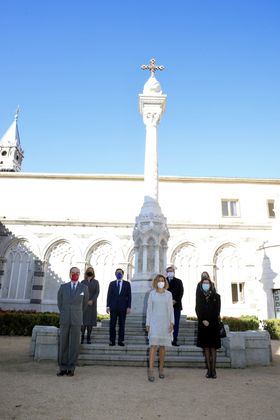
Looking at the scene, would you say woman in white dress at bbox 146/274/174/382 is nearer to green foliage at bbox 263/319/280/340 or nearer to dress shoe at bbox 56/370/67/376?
dress shoe at bbox 56/370/67/376

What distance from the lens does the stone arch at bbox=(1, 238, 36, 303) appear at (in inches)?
844

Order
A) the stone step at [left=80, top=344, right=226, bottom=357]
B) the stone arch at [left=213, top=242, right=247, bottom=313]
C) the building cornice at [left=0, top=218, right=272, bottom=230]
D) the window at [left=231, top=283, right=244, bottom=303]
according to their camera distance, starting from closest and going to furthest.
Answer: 1. the stone step at [left=80, top=344, right=226, bottom=357]
2. the stone arch at [left=213, top=242, right=247, bottom=313]
3. the window at [left=231, top=283, right=244, bottom=303]
4. the building cornice at [left=0, top=218, right=272, bottom=230]

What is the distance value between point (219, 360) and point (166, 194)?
703 inches

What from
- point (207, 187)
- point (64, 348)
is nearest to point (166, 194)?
point (207, 187)

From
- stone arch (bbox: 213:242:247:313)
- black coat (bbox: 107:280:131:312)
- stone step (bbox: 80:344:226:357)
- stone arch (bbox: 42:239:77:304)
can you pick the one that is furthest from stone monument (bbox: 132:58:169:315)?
stone arch (bbox: 42:239:77:304)

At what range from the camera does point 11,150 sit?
173 feet

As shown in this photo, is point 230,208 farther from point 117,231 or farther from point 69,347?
point 69,347

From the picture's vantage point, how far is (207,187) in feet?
82.4

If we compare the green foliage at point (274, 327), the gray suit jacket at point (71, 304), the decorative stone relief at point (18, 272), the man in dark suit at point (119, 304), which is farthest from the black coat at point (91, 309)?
Answer: the decorative stone relief at point (18, 272)

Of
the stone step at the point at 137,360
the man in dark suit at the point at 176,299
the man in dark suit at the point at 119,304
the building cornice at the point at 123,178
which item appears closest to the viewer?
the stone step at the point at 137,360

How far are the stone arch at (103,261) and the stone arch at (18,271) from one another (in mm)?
4401

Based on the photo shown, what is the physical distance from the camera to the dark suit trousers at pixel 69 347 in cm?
631

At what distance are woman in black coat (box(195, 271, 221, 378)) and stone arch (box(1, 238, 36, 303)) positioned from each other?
1764 cm

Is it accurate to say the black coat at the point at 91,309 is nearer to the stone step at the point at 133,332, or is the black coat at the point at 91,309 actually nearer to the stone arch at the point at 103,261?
the stone step at the point at 133,332
